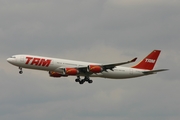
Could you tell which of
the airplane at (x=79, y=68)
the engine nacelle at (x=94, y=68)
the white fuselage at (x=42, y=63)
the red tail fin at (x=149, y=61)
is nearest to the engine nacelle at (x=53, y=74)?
the airplane at (x=79, y=68)

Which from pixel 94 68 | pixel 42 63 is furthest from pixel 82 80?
pixel 42 63

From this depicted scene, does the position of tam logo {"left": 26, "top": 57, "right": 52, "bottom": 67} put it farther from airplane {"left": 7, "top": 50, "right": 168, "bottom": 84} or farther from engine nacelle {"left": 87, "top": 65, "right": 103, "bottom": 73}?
engine nacelle {"left": 87, "top": 65, "right": 103, "bottom": 73}

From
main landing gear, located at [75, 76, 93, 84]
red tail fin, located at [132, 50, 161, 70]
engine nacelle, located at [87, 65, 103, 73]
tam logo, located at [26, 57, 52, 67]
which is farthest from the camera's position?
red tail fin, located at [132, 50, 161, 70]

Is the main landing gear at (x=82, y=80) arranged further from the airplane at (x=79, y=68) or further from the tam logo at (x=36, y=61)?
the tam logo at (x=36, y=61)

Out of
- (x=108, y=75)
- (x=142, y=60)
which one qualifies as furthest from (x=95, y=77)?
(x=142, y=60)

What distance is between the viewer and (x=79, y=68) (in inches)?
4353

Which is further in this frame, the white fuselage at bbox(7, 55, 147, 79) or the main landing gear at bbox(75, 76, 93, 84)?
the main landing gear at bbox(75, 76, 93, 84)

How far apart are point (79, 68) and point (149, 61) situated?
17.8 m

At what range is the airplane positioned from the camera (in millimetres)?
107938

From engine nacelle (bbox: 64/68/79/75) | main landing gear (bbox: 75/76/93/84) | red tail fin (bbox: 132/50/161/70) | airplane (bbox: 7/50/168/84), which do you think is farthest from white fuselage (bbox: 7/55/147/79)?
red tail fin (bbox: 132/50/161/70)

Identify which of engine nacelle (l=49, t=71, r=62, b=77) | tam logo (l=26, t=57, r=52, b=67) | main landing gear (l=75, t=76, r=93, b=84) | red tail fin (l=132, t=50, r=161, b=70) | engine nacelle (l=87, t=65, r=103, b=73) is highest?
red tail fin (l=132, t=50, r=161, b=70)

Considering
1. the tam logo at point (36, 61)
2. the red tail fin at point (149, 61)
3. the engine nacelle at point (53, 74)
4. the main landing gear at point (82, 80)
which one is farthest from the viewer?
the red tail fin at point (149, 61)

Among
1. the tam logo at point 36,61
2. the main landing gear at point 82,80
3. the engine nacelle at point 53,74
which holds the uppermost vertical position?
the tam logo at point 36,61

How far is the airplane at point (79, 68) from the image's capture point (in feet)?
354
